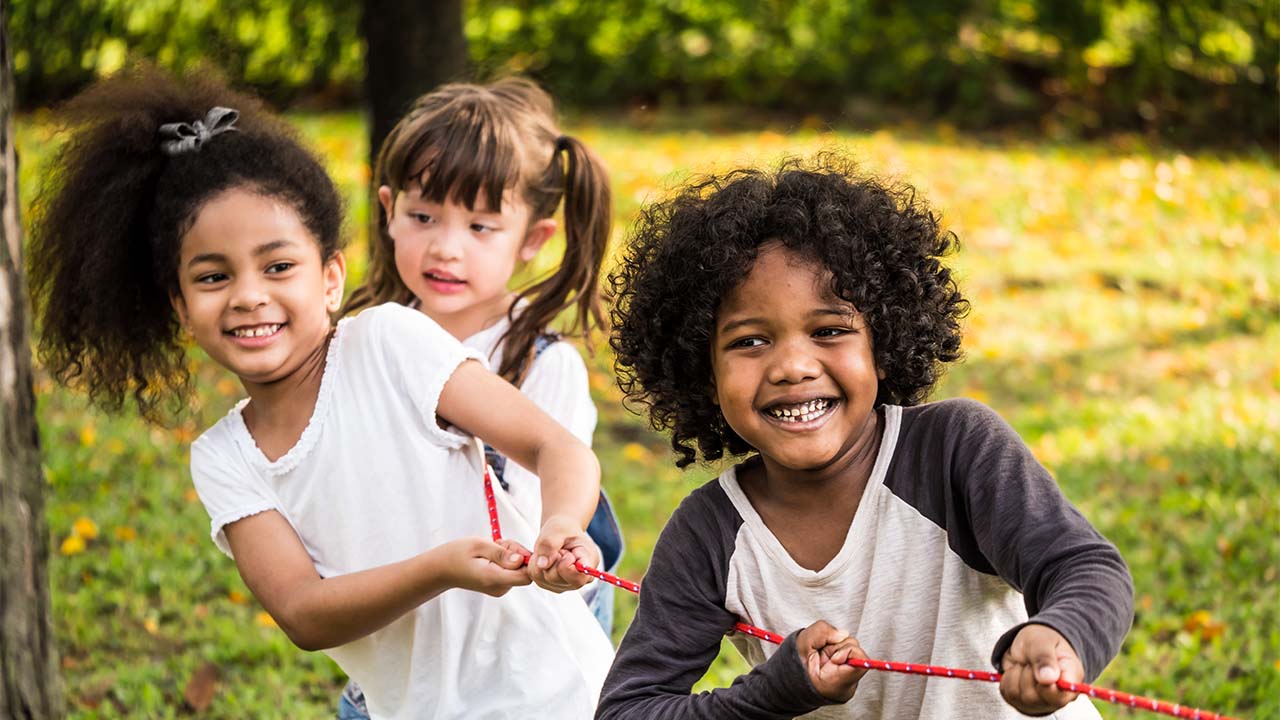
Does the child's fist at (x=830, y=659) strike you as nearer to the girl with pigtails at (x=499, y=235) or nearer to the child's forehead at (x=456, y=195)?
the girl with pigtails at (x=499, y=235)

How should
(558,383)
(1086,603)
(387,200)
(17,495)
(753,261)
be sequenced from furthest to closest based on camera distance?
1. (387,200)
2. (558,383)
3. (17,495)
4. (753,261)
5. (1086,603)

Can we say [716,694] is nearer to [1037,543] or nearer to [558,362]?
[1037,543]

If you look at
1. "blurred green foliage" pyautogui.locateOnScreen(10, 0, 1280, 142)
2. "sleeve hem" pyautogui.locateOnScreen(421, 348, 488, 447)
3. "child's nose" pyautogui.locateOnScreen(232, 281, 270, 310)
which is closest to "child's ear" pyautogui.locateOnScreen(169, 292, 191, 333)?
"child's nose" pyautogui.locateOnScreen(232, 281, 270, 310)

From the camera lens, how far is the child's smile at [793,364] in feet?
7.93

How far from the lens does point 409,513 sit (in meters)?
2.91

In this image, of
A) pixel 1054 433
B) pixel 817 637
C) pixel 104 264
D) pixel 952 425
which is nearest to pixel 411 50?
pixel 1054 433

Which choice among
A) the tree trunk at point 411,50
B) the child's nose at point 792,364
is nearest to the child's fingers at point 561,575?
the child's nose at point 792,364

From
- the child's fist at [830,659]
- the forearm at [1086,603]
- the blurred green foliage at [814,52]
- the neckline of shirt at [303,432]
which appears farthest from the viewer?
the blurred green foliage at [814,52]

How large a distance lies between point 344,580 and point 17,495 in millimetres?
676

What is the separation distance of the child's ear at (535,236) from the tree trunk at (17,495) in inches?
50.4

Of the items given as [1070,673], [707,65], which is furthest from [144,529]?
[707,65]

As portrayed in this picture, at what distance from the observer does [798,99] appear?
1262cm

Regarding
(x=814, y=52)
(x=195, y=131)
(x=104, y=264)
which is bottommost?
(x=814, y=52)

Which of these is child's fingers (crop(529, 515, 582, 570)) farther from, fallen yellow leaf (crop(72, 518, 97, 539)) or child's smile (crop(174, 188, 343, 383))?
fallen yellow leaf (crop(72, 518, 97, 539))
